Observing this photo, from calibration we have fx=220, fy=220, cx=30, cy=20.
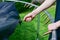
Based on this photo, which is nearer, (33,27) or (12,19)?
(12,19)

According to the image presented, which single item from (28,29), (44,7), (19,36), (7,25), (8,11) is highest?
(28,29)

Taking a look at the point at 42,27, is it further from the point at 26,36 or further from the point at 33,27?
the point at 26,36

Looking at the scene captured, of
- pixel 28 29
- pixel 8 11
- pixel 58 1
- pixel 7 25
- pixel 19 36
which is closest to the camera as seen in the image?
pixel 58 1

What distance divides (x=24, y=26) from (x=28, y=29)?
0.16 metres

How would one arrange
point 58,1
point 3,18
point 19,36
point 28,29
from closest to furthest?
point 58,1 < point 3,18 < point 19,36 < point 28,29

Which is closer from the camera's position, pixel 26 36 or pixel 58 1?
pixel 58 1

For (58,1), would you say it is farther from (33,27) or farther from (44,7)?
(33,27)

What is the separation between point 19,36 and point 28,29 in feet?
1.91

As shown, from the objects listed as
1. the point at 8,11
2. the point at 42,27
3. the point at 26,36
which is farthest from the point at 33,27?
the point at 8,11

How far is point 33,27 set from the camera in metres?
5.32

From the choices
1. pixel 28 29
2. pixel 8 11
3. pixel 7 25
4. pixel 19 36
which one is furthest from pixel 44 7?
pixel 28 29

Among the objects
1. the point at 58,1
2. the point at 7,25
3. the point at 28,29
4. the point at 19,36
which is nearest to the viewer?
the point at 58,1

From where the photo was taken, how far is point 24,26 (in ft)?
17.1

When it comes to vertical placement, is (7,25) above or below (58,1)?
above
